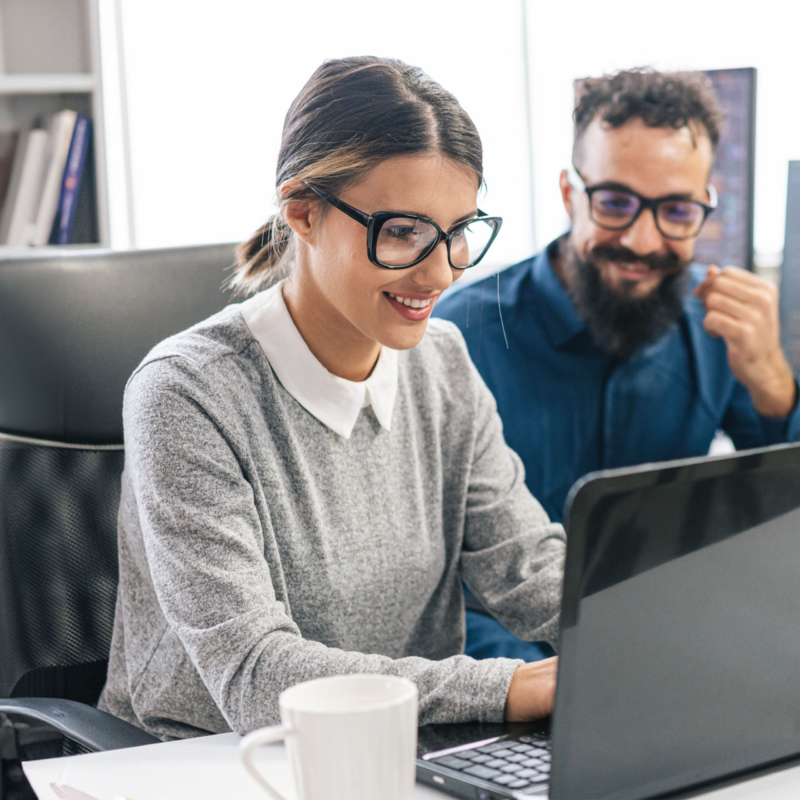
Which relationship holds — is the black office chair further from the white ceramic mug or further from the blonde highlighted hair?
the white ceramic mug

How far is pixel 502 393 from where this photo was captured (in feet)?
4.99

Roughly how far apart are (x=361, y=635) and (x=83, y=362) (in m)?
0.44

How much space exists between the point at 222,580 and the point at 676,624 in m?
0.39

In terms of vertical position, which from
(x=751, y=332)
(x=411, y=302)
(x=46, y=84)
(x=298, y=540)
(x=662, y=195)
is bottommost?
(x=298, y=540)

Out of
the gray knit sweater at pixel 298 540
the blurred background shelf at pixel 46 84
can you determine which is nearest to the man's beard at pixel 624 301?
the gray knit sweater at pixel 298 540

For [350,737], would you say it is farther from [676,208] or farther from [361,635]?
[676,208]

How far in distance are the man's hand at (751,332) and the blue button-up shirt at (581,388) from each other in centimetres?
5

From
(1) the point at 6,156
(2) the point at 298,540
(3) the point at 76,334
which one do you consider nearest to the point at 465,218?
(2) the point at 298,540

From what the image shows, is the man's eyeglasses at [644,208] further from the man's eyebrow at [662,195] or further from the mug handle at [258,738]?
the mug handle at [258,738]

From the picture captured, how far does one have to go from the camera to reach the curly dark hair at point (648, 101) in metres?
1.51

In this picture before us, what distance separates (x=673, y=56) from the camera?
2543 mm

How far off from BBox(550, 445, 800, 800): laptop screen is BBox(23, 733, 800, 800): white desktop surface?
0.03 meters

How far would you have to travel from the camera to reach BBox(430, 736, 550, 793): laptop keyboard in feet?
1.95

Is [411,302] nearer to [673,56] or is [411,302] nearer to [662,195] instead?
[662,195]
